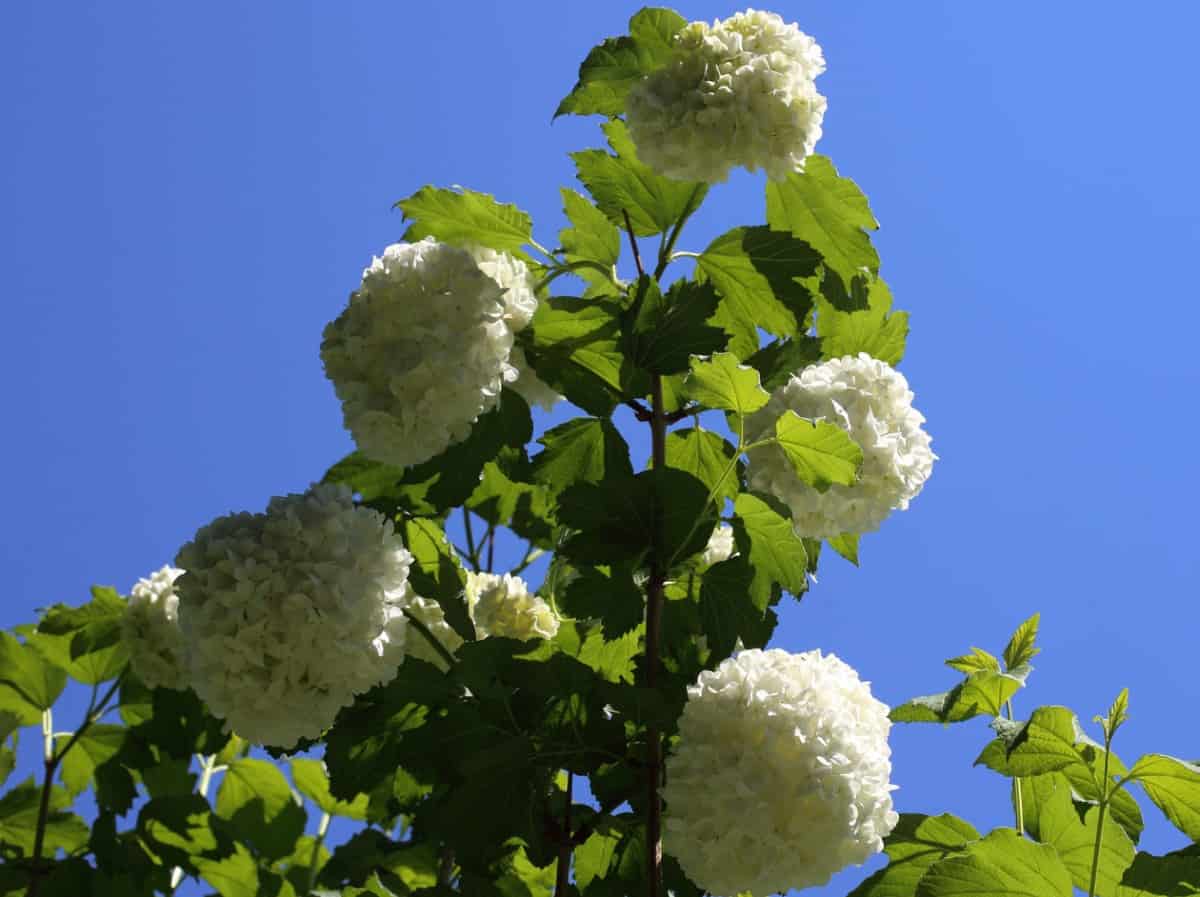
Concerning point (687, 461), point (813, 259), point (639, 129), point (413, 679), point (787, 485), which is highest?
point (639, 129)

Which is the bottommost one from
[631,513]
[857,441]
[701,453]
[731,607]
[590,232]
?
[731,607]

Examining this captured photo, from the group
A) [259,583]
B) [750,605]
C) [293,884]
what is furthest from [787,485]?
[293,884]

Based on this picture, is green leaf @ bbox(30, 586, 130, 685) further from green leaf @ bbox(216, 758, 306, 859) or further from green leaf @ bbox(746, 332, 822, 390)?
green leaf @ bbox(746, 332, 822, 390)

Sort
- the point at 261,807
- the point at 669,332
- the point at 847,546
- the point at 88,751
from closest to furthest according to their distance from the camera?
the point at 669,332
the point at 847,546
the point at 88,751
the point at 261,807

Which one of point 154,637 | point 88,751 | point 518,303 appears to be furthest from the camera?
point 88,751

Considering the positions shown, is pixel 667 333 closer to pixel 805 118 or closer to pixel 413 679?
pixel 805 118

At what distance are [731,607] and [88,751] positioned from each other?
2092mm

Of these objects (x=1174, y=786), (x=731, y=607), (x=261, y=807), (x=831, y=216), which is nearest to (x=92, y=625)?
(x=261, y=807)

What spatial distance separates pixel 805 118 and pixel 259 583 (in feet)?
4.05

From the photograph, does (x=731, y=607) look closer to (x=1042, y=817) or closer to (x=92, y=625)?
(x=1042, y=817)

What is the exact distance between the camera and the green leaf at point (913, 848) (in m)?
2.37

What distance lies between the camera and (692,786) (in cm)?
202

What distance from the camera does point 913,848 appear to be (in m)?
2.41

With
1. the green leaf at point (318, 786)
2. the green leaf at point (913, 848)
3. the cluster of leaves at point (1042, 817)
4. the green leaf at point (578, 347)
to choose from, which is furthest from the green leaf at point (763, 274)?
the green leaf at point (318, 786)
